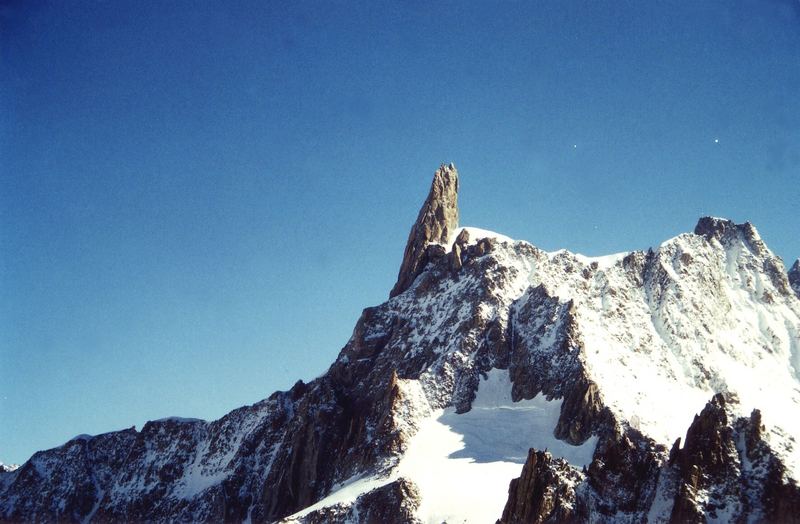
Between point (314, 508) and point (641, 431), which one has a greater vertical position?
point (641, 431)

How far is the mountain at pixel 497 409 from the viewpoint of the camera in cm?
10750

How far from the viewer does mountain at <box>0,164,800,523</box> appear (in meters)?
108

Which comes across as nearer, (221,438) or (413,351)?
(413,351)

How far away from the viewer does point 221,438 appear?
193 meters

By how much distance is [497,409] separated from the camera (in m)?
160

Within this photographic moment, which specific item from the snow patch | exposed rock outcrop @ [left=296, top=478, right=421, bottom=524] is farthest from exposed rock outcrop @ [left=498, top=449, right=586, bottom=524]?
exposed rock outcrop @ [left=296, top=478, right=421, bottom=524]

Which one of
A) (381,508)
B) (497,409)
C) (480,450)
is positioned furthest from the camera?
(497,409)

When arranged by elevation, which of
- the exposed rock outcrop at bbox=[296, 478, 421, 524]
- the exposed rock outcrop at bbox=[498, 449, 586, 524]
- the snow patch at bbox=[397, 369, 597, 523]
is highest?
the snow patch at bbox=[397, 369, 597, 523]

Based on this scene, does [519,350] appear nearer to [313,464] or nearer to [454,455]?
[454,455]

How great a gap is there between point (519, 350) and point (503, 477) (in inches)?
1554

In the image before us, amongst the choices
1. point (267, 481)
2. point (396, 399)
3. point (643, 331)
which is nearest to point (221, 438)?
point (267, 481)

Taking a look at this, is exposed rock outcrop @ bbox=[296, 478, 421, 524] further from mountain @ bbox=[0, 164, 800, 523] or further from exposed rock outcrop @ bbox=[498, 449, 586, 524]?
exposed rock outcrop @ bbox=[498, 449, 586, 524]

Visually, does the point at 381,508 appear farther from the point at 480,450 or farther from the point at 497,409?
the point at 497,409

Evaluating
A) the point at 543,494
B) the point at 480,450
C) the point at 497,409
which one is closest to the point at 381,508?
the point at 480,450
